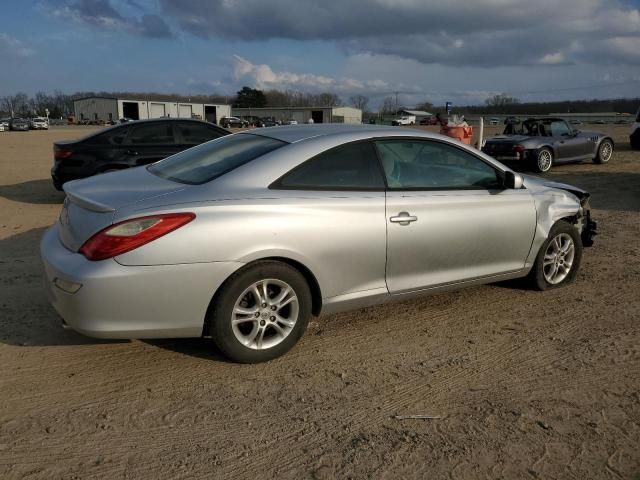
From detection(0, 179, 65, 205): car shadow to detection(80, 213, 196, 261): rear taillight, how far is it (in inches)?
301

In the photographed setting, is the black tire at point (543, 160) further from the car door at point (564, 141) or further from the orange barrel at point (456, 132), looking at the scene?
the orange barrel at point (456, 132)

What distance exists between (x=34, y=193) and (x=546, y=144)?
38.7 feet

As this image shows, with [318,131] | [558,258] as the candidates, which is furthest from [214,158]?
[558,258]

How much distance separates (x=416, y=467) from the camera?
2.70m

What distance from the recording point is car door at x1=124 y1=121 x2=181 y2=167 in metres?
9.41

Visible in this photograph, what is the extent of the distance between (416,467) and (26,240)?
5.98m

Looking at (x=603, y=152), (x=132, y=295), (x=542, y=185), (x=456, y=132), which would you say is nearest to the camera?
(x=132, y=295)

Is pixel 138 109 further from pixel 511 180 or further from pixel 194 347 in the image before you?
pixel 194 347

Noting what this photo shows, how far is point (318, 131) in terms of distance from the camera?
4.29 m

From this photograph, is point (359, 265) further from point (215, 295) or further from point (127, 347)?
point (127, 347)

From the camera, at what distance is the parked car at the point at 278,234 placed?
10.7 feet

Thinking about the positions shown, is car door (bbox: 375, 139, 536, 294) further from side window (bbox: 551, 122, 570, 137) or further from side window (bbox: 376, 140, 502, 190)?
side window (bbox: 551, 122, 570, 137)

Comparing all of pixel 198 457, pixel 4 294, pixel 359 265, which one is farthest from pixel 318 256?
pixel 4 294

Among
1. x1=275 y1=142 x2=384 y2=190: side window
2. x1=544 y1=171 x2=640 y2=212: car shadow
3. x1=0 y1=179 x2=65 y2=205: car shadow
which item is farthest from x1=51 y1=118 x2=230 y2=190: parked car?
x1=544 y1=171 x2=640 y2=212: car shadow
